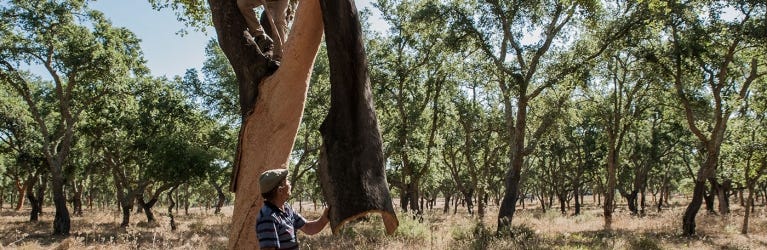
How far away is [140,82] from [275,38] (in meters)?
20.8

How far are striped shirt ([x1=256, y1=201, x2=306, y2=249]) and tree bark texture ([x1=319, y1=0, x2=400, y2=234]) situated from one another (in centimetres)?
76

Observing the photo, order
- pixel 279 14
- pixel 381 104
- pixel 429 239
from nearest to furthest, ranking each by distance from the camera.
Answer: pixel 279 14 < pixel 429 239 < pixel 381 104

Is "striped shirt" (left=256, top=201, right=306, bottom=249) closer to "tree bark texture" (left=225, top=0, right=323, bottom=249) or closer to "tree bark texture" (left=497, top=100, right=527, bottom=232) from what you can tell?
"tree bark texture" (left=225, top=0, right=323, bottom=249)

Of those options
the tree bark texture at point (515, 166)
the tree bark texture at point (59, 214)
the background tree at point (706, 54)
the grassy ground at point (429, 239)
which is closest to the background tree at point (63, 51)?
the tree bark texture at point (59, 214)

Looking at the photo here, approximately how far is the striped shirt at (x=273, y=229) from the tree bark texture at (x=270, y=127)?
0.15 meters

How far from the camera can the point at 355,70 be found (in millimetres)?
2484

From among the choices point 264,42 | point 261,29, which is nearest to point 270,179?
point 264,42

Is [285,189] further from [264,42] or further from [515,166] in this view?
[515,166]

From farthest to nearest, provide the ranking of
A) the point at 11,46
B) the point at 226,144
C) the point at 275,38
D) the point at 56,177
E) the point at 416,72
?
the point at 226,144, the point at 416,72, the point at 56,177, the point at 11,46, the point at 275,38

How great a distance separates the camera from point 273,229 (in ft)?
9.99

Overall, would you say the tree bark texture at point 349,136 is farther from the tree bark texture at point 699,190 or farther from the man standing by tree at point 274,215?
the tree bark texture at point 699,190

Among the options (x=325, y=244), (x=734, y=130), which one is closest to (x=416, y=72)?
(x=325, y=244)

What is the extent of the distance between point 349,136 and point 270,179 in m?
0.79

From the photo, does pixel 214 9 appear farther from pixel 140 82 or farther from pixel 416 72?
pixel 416 72
